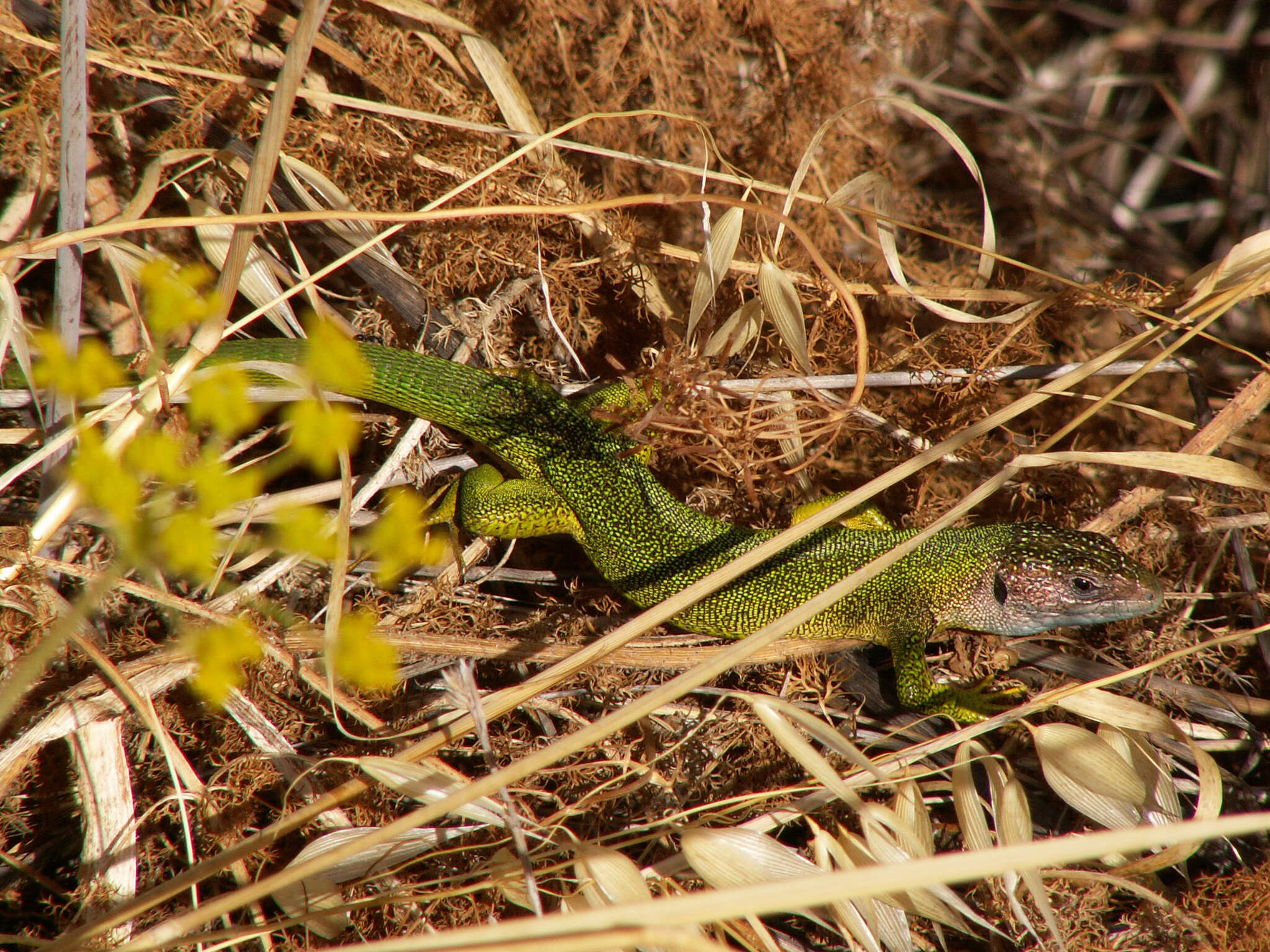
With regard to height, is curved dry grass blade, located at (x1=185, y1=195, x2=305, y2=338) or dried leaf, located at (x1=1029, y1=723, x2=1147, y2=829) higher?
curved dry grass blade, located at (x1=185, y1=195, x2=305, y2=338)

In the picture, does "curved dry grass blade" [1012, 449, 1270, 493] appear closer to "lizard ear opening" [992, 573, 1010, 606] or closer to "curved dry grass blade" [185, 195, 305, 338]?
"lizard ear opening" [992, 573, 1010, 606]

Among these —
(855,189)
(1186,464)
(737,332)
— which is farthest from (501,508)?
(1186,464)

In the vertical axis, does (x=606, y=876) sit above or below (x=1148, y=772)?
above

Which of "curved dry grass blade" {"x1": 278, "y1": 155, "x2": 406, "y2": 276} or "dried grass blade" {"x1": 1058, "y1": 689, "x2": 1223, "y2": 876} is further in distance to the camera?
"curved dry grass blade" {"x1": 278, "y1": 155, "x2": 406, "y2": 276}

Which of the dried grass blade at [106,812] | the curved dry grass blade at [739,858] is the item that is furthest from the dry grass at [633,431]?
the curved dry grass blade at [739,858]

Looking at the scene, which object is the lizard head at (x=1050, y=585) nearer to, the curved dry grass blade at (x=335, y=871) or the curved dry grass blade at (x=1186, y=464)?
the curved dry grass blade at (x=1186, y=464)

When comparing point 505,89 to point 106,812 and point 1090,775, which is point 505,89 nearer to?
point 106,812

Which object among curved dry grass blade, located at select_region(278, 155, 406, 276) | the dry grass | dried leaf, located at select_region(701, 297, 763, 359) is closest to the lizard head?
the dry grass

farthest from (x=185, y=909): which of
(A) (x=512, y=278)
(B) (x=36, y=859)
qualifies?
(A) (x=512, y=278)
